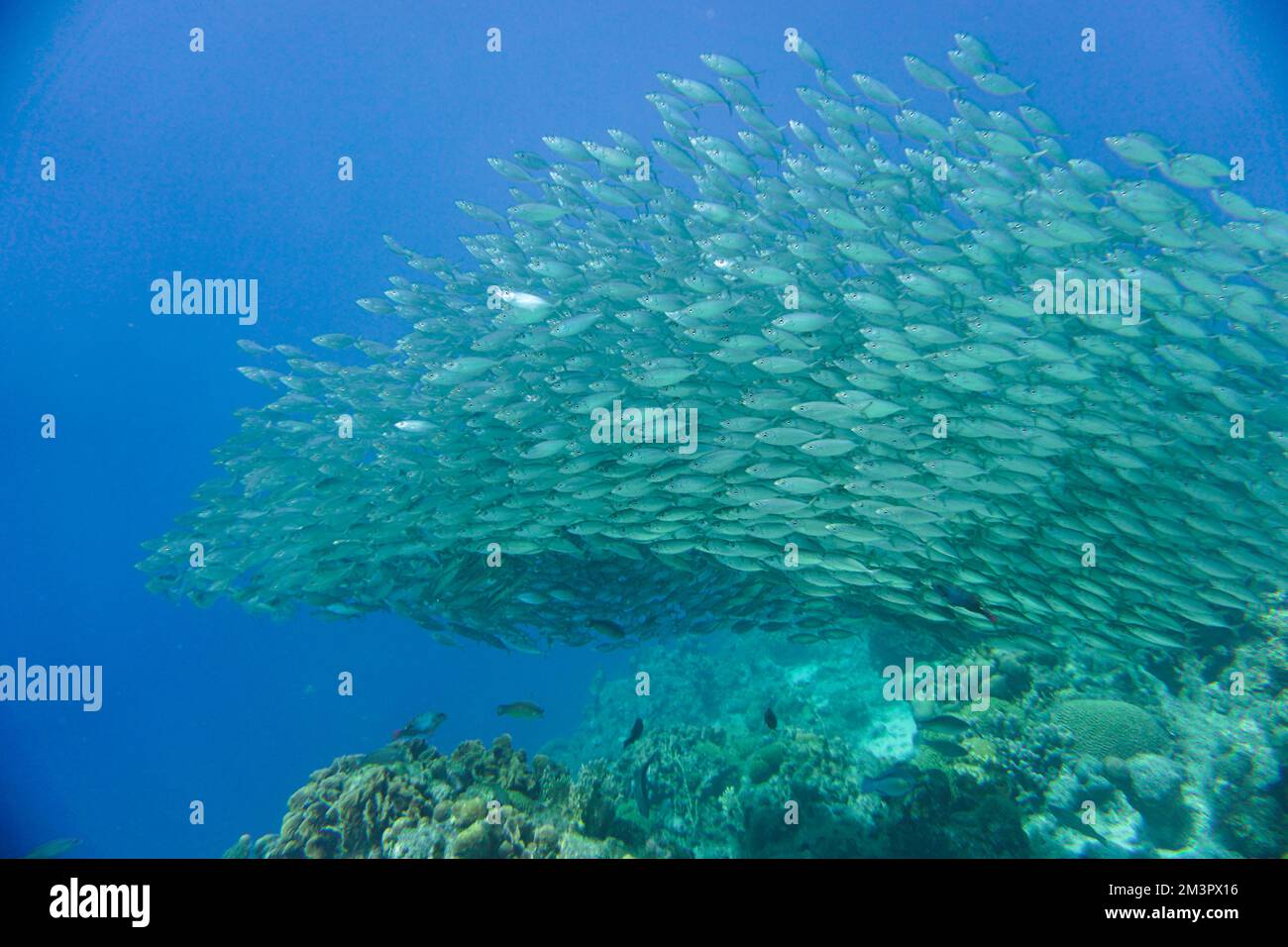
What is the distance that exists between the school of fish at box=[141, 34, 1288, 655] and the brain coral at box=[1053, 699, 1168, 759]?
76 cm

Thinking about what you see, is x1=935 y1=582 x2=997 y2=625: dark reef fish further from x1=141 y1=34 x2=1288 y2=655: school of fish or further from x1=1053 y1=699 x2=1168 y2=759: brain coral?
x1=1053 y1=699 x2=1168 y2=759: brain coral

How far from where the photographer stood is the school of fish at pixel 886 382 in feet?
19.1

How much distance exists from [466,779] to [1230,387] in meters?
8.72

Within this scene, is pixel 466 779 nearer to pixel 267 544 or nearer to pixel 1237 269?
pixel 267 544

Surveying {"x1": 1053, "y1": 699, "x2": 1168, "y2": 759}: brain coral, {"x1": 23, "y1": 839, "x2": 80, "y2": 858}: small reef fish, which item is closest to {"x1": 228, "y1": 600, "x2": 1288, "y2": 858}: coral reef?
{"x1": 1053, "y1": 699, "x2": 1168, "y2": 759}: brain coral

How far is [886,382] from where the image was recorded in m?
5.81

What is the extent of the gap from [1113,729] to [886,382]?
5194mm

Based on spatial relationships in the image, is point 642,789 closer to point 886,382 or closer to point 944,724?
point 944,724

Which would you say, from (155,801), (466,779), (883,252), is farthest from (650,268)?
(155,801)

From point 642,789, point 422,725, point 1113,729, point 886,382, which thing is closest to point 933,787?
point 1113,729

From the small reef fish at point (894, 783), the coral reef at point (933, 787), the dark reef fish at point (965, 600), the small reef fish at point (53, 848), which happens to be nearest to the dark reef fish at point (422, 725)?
the coral reef at point (933, 787)

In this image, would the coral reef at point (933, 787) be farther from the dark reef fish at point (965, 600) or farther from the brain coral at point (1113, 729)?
the dark reef fish at point (965, 600)

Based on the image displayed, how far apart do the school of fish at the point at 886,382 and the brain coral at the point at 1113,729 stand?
2.48ft
